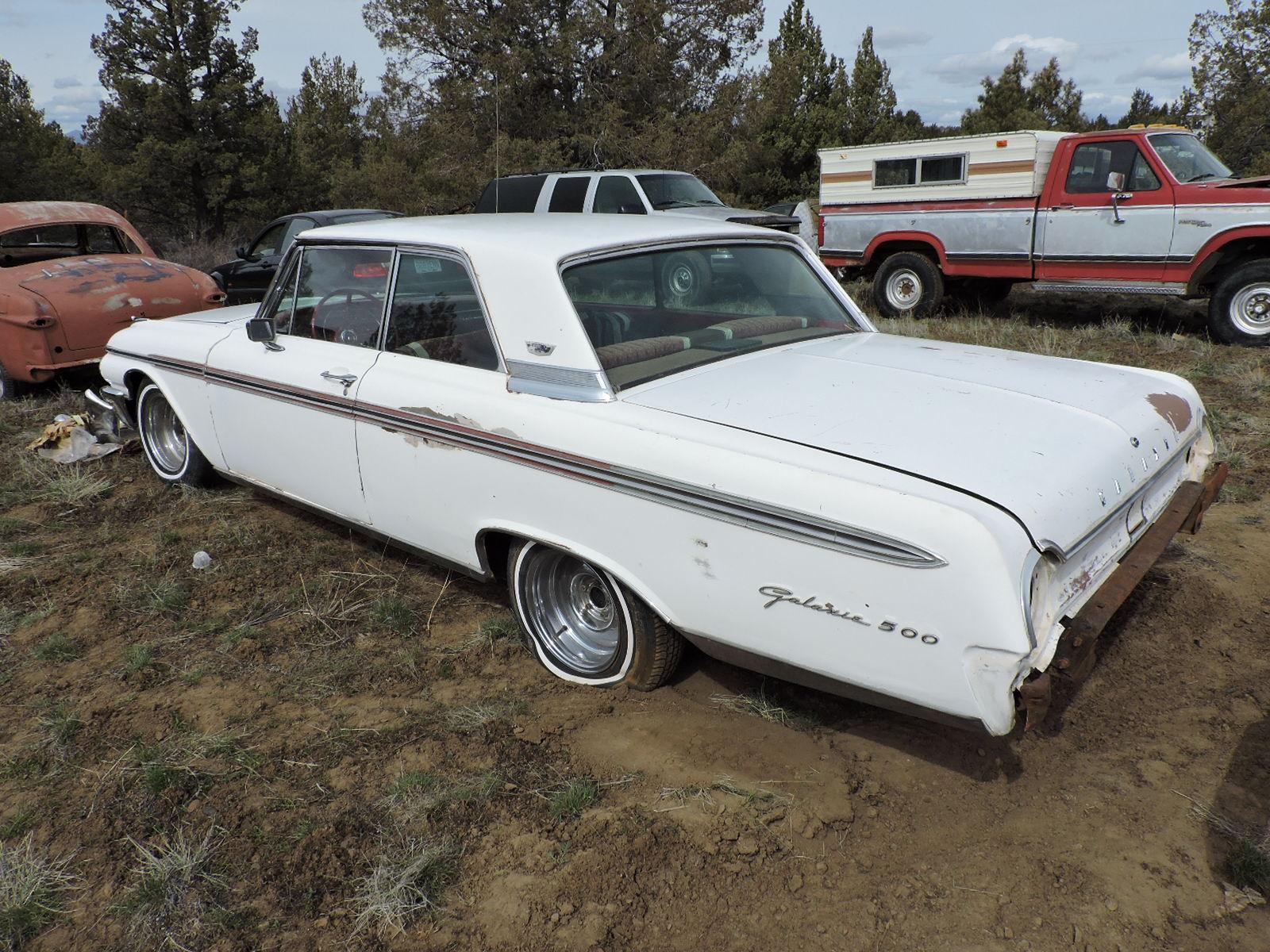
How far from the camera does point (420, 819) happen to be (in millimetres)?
2479

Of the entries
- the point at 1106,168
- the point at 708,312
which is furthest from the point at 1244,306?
the point at 708,312

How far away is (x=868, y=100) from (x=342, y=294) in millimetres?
26105

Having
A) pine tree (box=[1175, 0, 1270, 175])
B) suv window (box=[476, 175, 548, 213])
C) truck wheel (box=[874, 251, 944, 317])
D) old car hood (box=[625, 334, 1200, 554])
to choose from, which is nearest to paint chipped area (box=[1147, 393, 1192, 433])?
old car hood (box=[625, 334, 1200, 554])

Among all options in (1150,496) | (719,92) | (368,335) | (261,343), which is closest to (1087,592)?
(1150,496)

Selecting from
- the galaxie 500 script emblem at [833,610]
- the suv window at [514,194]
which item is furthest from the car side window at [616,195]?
the galaxie 500 script emblem at [833,610]

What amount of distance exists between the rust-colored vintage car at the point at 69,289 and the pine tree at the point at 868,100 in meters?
22.6

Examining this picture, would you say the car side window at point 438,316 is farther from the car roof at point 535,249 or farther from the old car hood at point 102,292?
the old car hood at point 102,292

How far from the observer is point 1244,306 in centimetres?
754

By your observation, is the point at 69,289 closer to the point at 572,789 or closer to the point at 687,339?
the point at 687,339

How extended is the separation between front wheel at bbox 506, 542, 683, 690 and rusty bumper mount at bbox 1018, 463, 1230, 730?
3.59 feet

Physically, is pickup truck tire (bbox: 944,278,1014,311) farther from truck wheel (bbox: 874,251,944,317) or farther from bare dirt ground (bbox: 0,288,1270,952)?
bare dirt ground (bbox: 0,288,1270,952)

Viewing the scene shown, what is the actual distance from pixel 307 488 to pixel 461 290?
1238 mm

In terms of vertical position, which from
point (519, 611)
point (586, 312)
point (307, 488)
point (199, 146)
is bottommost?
point (519, 611)

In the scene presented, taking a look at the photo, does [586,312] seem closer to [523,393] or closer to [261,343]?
[523,393]
